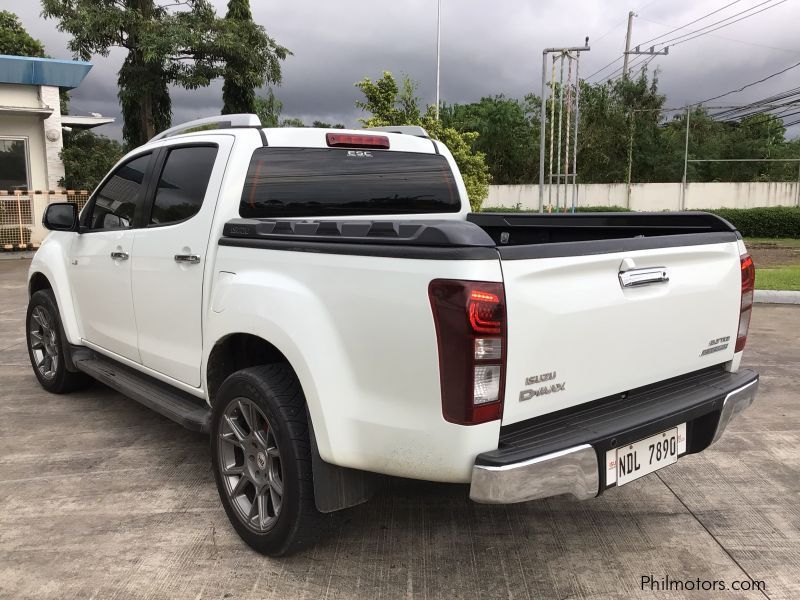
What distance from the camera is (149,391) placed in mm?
3941

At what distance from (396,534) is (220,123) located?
2416mm

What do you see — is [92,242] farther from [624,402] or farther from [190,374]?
[624,402]

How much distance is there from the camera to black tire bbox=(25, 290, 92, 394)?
5.17m

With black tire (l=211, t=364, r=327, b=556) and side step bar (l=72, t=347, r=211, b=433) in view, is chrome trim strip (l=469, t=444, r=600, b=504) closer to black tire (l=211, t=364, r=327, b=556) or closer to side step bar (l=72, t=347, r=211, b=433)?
black tire (l=211, t=364, r=327, b=556)

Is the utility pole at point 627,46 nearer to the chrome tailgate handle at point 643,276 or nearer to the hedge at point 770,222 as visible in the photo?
the hedge at point 770,222

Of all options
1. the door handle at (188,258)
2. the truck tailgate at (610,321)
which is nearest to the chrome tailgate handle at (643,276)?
the truck tailgate at (610,321)

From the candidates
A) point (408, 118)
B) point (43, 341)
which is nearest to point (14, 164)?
point (408, 118)

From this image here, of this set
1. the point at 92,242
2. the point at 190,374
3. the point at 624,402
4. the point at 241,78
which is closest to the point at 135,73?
the point at 241,78

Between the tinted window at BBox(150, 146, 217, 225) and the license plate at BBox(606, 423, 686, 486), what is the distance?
2.28 m

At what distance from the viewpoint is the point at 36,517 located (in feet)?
11.2

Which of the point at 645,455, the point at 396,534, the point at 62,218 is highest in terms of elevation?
the point at 62,218

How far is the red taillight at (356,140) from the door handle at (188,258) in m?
0.98

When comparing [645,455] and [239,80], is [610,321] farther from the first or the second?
[239,80]

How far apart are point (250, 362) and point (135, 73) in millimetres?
21677
